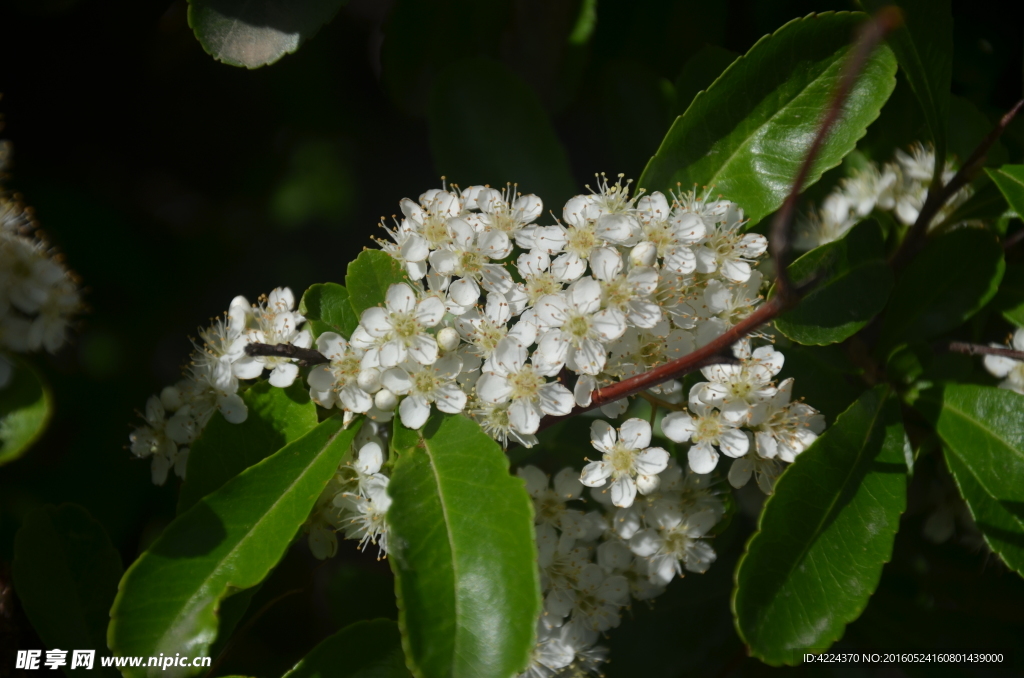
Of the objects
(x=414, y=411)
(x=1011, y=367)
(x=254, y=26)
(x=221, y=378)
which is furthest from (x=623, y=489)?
(x=254, y=26)

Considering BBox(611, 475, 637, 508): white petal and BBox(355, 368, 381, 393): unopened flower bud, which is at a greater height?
BBox(355, 368, 381, 393): unopened flower bud

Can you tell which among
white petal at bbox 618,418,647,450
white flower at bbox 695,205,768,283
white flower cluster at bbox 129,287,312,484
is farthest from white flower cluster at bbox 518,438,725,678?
white flower cluster at bbox 129,287,312,484

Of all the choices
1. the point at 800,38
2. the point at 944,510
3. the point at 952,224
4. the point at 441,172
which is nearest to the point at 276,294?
the point at 441,172

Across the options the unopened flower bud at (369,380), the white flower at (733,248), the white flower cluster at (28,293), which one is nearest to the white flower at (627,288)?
the white flower at (733,248)

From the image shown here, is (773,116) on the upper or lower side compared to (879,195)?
upper

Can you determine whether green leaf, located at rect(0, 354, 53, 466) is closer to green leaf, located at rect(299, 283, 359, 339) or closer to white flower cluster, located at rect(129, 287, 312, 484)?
white flower cluster, located at rect(129, 287, 312, 484)

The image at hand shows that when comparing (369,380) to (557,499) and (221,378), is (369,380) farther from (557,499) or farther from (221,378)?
(557,499)

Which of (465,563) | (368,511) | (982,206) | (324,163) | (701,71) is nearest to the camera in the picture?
(465,563)
